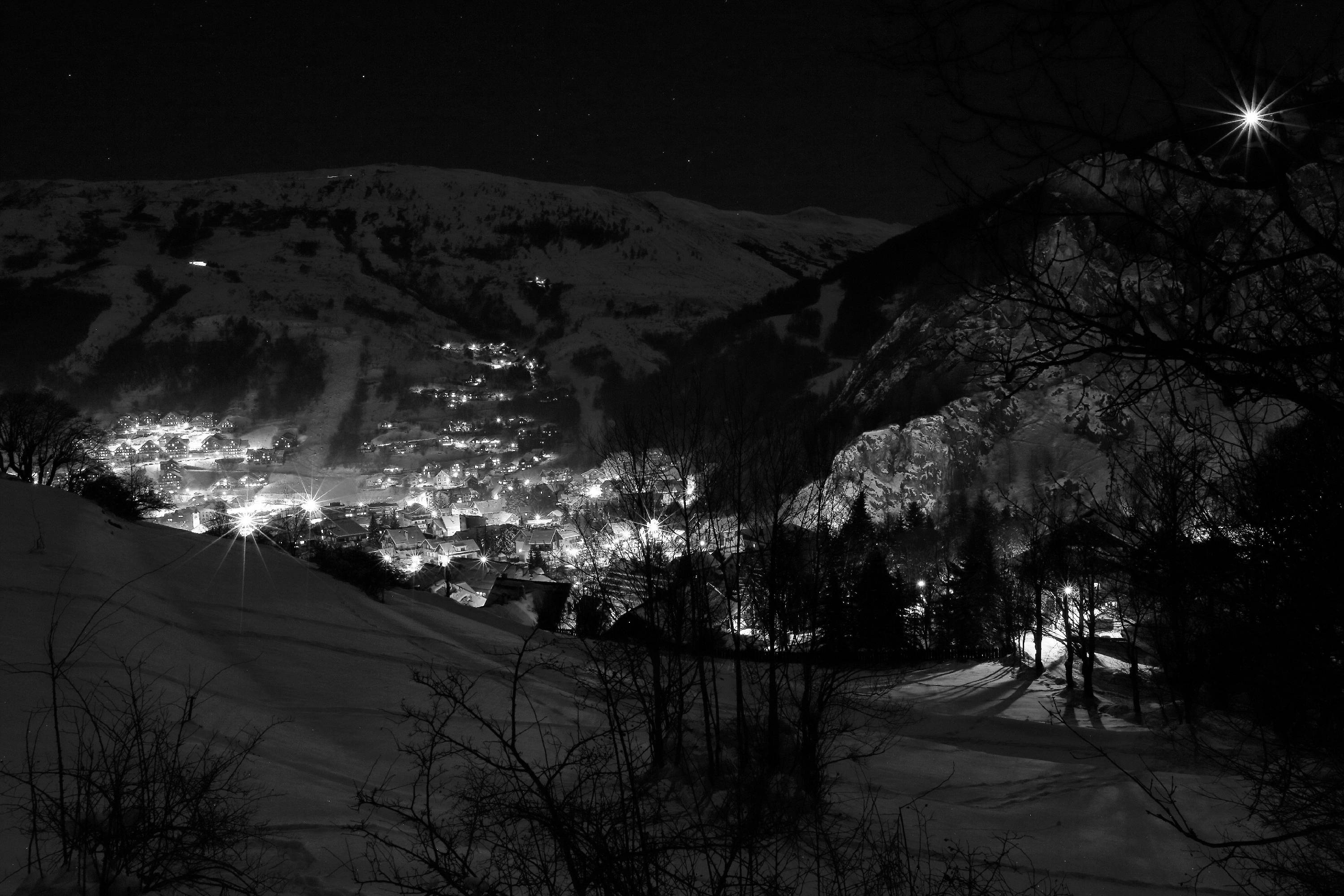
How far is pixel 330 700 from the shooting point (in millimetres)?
5965

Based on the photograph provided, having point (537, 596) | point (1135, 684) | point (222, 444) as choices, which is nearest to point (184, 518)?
point (537, 596)

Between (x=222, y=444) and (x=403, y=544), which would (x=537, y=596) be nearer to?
(x=403, y=544)

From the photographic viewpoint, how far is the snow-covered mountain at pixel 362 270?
63.2 m

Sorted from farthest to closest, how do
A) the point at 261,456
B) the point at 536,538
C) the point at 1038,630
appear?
the point at 261,456
the point at 536,538
the point at 1038,630

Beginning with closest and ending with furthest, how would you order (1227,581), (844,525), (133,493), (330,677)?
(1227,581) → (330,677) → (844,525) → (133,493)

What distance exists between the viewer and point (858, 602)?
536 inches

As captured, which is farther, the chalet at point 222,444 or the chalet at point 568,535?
the chalet at point 222,444

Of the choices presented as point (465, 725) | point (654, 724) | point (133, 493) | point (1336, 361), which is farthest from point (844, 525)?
point (133, 493)

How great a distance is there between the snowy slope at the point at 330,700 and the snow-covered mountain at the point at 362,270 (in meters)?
54.3

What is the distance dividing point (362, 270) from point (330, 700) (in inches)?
3558

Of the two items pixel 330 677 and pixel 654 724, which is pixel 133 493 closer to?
pixel 330 677

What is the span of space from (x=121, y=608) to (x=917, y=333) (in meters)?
29.7

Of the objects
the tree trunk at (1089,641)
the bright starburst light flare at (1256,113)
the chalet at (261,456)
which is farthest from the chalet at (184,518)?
the bright starburst light flare at (1256,113)

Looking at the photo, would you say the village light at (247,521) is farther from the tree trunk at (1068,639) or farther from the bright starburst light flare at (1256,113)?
the tree trunk at (1068,639)
